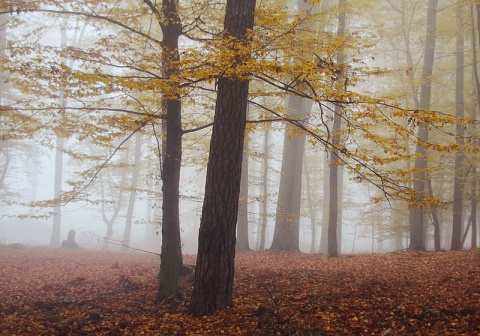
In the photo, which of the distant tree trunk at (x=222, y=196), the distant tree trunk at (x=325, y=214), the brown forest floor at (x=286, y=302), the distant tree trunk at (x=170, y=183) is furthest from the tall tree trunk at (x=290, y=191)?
the distant tree trunk at (x=325, y=214)

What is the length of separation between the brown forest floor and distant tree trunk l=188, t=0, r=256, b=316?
0.39 meters

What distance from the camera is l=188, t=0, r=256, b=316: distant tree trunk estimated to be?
543 cm

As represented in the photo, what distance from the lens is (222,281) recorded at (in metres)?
Answer: 5.50

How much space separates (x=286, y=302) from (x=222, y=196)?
7.09 feet

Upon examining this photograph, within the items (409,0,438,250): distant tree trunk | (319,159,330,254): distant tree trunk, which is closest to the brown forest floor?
(409,0,438,250): distant tree trunk

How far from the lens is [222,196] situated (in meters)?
5.43

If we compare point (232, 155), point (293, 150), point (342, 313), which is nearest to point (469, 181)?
point (293, 150)

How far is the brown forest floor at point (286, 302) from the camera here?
15.7ft

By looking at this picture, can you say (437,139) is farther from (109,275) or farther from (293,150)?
(109,275)

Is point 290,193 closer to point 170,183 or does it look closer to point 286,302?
point 170,183

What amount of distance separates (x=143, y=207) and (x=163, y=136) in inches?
2297

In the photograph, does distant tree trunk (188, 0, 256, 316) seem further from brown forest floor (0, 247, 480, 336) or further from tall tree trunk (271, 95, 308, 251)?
tall tree trunk (271, 95, 308, 251)

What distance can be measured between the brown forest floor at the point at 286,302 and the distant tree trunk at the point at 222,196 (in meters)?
0.39

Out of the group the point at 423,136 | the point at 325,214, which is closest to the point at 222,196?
the point at 423,136
